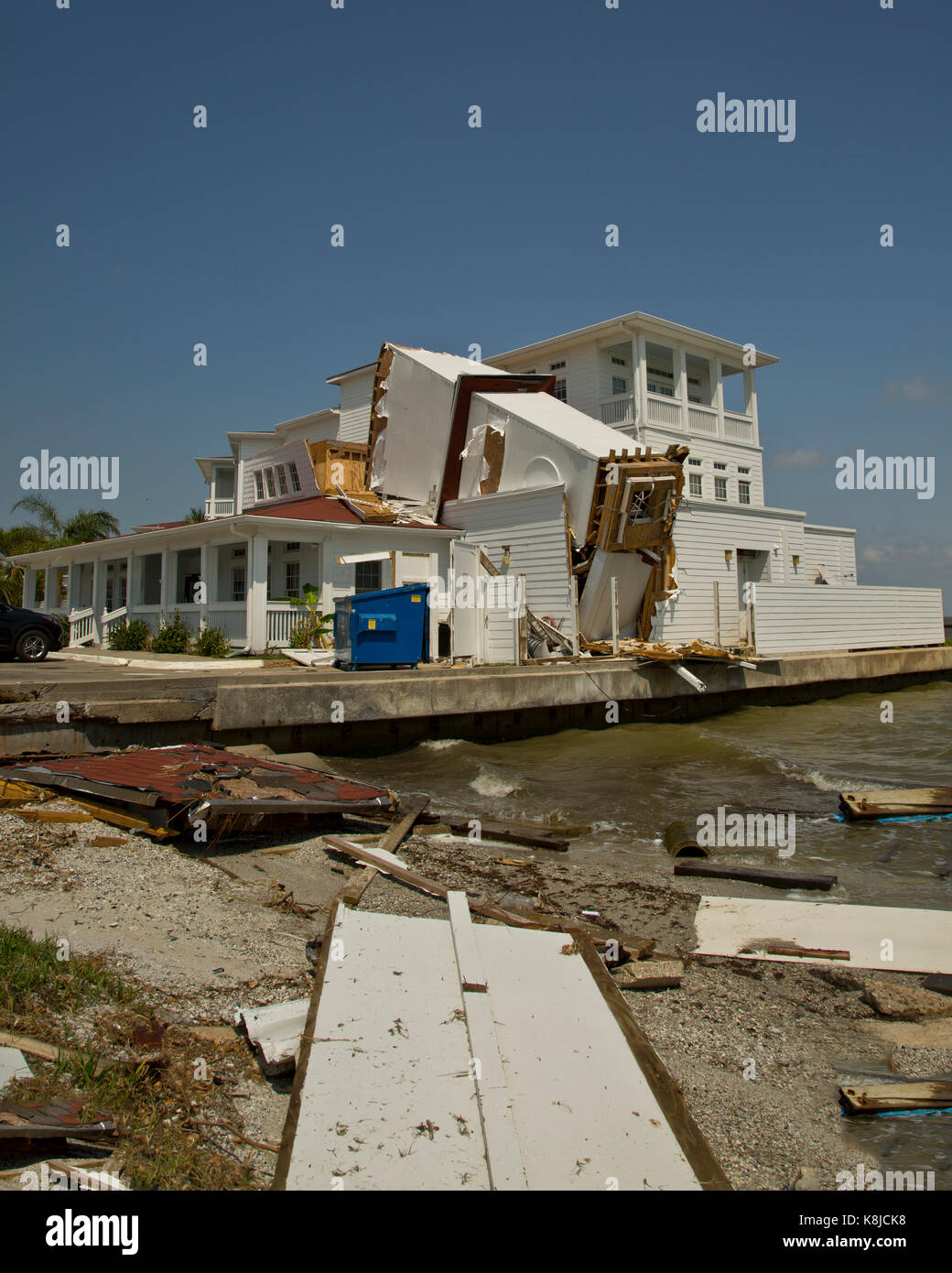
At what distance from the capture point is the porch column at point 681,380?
103ft

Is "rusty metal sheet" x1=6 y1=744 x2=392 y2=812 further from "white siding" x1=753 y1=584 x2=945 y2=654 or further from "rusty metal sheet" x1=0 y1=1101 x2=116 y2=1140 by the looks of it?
"white siding" x1=753 y1=584 x2=945 y2=654

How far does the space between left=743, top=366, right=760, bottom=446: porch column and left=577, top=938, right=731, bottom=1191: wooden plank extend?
32.8m

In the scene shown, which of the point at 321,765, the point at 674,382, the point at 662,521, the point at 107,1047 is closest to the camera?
the point at 107,1047

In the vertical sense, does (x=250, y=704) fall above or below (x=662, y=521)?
below

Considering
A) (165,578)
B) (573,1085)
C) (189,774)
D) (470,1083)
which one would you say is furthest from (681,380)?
(470,1083)

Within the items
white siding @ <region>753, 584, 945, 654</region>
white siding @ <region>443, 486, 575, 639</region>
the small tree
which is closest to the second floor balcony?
white siding @ <region>753, 584, 945, 654</region>

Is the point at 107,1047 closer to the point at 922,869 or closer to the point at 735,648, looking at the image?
the point at 922,869

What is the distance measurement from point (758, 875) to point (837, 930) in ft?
4.93

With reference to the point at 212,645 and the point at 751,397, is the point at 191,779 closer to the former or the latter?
the point at 212,645

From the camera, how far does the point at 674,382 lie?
32.1 metres

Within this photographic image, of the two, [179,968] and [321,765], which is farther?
[321,765]

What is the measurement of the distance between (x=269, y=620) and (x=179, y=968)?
16113mm

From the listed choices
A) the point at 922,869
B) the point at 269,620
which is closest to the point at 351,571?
the point at 269,620

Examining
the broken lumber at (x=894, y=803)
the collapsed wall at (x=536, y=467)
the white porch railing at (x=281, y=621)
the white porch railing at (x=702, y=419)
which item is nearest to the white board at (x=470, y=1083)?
the broken lumber at (x=894, y=803)
